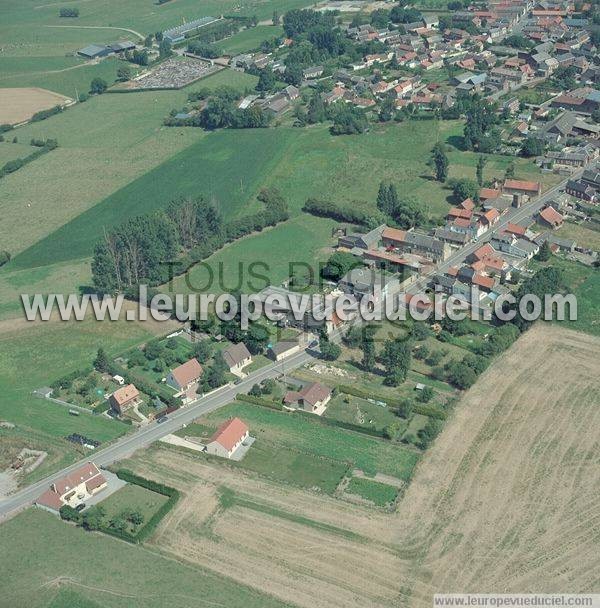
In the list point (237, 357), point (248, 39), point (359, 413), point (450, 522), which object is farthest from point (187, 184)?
point (248, 39)

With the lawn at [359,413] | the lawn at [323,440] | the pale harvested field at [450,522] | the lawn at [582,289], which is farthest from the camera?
the lawn at [582,289]

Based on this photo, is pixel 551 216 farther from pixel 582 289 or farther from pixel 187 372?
pixel 187 372

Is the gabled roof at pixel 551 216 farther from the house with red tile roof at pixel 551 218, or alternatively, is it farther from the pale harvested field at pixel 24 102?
the pale harvested field at pixel 24 102

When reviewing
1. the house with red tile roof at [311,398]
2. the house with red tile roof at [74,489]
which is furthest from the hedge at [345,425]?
the house with red tile roof at [74,489]

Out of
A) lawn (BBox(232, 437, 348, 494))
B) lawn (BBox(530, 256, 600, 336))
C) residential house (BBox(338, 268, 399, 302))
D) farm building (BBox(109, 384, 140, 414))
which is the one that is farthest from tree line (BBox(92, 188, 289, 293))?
lawn (BBox(530, 256, 600, 336))

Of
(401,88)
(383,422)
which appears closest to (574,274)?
(383,422)

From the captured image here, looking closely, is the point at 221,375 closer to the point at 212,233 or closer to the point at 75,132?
the point at 212,233
